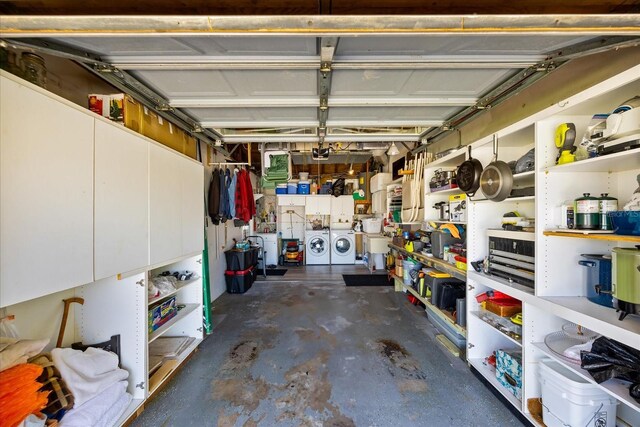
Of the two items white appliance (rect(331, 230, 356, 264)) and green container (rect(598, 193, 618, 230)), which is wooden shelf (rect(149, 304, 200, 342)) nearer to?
green container (rect(598, 193, 618, 230))

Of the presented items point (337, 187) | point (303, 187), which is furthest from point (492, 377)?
point (303, 187)

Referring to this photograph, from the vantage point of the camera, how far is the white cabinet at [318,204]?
19.6ft

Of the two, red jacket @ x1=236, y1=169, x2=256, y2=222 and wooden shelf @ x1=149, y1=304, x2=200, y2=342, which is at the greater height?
red jacket @ x1=236, y1=169, x2=256, y2=222

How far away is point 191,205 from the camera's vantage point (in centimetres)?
222

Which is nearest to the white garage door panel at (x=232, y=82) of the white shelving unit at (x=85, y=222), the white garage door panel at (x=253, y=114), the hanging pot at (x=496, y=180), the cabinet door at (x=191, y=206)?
the white garage door panel at (x=253, y=114)

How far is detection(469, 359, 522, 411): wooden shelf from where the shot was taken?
150cm

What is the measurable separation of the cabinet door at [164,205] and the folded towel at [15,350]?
0.64 metres

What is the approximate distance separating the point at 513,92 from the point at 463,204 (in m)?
0.96

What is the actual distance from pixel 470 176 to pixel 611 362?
1.37 metres

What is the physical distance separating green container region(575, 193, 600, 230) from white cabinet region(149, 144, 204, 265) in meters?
2.68

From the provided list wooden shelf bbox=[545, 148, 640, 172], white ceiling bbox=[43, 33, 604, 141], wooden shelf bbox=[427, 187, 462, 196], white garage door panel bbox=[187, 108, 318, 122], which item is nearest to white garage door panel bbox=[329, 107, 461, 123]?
white ceiling bbox=[43, 33, 604, 141]

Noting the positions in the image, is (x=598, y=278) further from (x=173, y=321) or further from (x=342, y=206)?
(x=342, y=206)

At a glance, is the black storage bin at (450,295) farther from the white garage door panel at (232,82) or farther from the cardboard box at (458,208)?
the white garage door panel at (232,82)

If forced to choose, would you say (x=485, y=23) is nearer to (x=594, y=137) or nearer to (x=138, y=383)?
(x=594, y=137)
